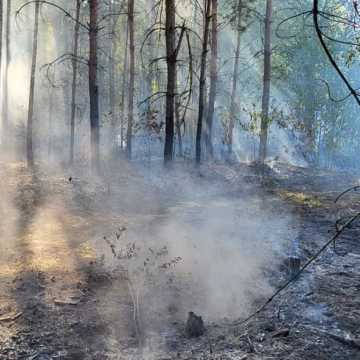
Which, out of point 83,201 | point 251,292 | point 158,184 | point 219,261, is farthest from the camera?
point 158,184

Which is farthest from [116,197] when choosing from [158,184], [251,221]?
[251,221]

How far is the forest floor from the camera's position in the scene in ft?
16.7

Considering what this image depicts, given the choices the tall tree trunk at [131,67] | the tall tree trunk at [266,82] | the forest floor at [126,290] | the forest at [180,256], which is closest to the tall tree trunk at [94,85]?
the forest at [180,256]

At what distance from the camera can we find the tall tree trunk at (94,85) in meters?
15.1

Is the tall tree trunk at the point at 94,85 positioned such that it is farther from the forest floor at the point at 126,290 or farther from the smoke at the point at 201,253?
the smoke at the point at 201,253

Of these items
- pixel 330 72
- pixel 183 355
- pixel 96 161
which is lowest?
pixel 183 355

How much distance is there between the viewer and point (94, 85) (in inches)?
615

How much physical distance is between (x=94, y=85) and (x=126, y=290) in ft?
34.7

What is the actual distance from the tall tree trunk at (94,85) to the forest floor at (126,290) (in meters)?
2.78

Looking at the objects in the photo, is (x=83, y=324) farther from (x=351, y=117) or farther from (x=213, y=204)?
(x=351, y=117)

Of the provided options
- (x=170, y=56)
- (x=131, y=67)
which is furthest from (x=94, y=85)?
(x=131, y=67)

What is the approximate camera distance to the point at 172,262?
7.15 meters

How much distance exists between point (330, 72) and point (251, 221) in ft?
50.4

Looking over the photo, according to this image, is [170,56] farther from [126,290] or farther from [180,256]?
[126,290]
